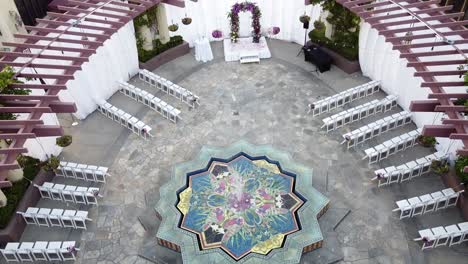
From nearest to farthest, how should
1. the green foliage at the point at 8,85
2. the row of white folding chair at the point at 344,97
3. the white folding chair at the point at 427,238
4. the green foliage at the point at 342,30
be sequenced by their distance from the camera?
the white folding chair at the point at 427,238, the green foliage at the point at 8,85, the row of white folding chair at the point at 344,97, the green foliage at the point at 342,30

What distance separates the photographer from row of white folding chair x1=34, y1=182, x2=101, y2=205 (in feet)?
51.5

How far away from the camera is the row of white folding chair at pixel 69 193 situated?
15.7m

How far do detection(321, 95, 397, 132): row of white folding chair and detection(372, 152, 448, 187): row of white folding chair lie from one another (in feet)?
12.3

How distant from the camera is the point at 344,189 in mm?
16234

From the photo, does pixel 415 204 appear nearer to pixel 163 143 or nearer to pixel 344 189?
pixel 344 189

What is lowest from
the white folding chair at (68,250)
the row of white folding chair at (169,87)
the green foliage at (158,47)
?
the white folding chair at (68,250)

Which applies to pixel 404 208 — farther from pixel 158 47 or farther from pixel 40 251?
pixel 158 47

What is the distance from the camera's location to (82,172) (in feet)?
55.2

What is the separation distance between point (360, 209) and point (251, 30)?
16.0 m

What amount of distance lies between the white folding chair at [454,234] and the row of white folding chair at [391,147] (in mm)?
4322

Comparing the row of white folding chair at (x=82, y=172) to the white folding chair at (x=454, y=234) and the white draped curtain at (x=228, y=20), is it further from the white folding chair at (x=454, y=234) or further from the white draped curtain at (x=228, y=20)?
the white folding chair at (x=454, y=234)

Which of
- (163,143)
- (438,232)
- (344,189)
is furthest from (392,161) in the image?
(163,143)

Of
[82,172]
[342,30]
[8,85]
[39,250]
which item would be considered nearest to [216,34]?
[342,30]

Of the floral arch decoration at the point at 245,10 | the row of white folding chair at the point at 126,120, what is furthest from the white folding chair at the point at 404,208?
the floral arch decoration at the point at 245,10
